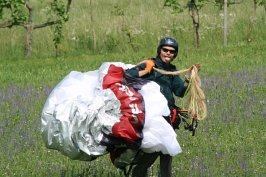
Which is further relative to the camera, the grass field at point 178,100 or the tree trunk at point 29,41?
the tree trunk at point 29,41

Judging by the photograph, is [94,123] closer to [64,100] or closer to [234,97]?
[64,100]

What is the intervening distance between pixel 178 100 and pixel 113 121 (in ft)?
19.9

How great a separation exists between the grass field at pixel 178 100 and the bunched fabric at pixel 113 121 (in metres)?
1.39

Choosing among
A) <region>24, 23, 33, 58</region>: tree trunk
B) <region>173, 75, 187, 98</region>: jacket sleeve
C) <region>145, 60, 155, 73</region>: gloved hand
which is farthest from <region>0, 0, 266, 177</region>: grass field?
<region>145, 60, 155, 73</region>: gloved hand

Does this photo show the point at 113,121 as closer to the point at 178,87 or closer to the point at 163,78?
the point at 163,78

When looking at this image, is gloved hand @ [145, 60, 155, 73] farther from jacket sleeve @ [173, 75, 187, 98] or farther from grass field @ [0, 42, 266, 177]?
grass field @ [0, 42, 266, 177]

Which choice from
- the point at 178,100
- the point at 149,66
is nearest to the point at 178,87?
the point at 149,66

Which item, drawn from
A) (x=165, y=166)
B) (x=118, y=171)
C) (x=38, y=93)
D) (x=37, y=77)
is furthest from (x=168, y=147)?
(x=37, y=77)

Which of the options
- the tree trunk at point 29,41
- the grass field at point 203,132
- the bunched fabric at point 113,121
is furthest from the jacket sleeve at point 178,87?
the tree trunk at point 29,41

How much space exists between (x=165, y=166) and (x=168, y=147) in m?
0.49

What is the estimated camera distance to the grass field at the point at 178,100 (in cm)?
864

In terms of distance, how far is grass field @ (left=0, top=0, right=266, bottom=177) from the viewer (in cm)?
864

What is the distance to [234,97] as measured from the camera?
12258 millimetres

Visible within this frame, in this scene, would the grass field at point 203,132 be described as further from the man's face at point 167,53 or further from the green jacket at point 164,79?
the man's face at point 167,53
